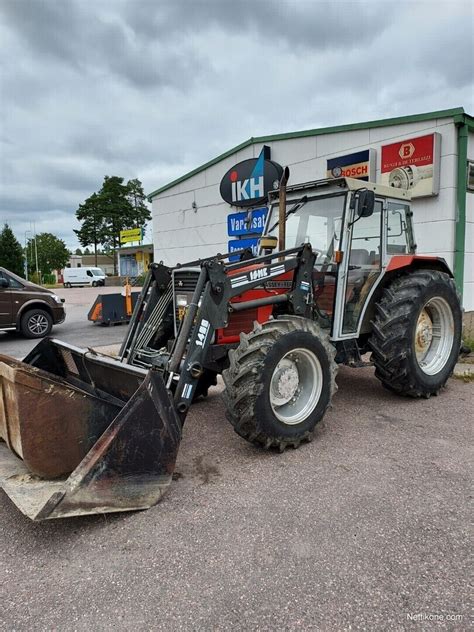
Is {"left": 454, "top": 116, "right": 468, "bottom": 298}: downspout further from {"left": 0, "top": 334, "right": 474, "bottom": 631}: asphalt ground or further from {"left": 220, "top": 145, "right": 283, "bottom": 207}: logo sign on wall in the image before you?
{"left": 0, "top": 334, "right": 474, "bottom": 631}: asphalt ground

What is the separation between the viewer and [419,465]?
3.57 meters

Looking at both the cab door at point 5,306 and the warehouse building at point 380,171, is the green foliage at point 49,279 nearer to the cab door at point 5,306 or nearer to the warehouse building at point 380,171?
the warehouse building at point 380,171

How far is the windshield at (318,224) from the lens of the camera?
475cm

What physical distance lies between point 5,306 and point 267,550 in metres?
10.00

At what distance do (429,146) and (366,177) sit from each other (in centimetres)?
143

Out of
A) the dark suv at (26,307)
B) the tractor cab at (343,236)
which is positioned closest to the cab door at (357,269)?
the tractor cab at (343,236)

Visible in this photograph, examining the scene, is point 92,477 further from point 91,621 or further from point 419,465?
point 419,465

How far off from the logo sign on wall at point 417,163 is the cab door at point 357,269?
137 inches

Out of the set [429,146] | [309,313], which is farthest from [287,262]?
[429,146]

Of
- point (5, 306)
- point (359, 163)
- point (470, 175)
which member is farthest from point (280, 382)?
point (5, 306)

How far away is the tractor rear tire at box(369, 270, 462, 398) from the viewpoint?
469cm

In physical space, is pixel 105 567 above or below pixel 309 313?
below

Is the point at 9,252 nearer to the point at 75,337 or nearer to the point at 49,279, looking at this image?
the point at 49,279

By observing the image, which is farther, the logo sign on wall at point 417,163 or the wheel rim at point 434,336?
the logo sign on wall at point 417,163
